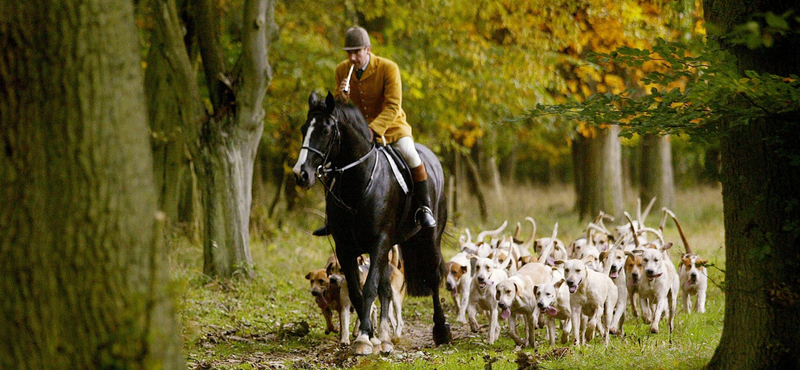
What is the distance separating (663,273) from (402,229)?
8.83 ft

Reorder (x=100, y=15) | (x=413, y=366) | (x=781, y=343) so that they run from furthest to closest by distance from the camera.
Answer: (x=413, y=366)
(x=781, y=343)
(x=100, y=15)

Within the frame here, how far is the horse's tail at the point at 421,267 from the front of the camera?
8922 mm

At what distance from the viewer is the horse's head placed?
6777 mm

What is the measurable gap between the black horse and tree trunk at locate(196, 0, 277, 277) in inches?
142

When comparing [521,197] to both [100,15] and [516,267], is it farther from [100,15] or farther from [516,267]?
[100,15]

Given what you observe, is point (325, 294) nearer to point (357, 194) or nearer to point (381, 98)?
point (357, 194)

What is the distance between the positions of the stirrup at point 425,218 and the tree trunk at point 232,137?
3.70 meters

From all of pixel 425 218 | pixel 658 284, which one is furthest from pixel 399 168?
pixel 658 284

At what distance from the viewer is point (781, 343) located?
5.09 m

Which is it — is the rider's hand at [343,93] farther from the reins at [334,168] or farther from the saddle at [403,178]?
the saddle at [403,178]

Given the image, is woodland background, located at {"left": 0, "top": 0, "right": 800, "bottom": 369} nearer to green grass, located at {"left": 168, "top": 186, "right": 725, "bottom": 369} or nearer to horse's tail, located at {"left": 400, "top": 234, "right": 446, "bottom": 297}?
green grass, located at {"left": 168, "top": 186, "right": 725, "bottom": 369}

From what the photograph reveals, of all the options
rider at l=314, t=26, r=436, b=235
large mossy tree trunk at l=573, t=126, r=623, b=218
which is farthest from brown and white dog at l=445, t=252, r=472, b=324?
large mossy tree trunk at l=573, t=126, r=623, b=218

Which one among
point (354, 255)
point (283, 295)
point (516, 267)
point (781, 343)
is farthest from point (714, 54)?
point (283, 295)

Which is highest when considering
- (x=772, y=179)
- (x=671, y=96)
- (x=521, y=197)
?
(x=671, y=96)
